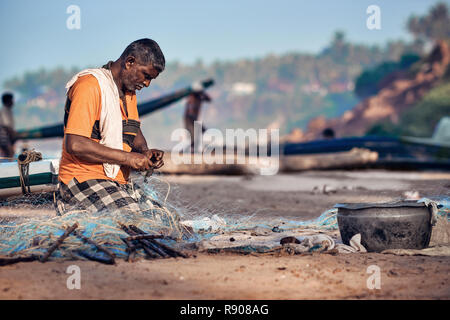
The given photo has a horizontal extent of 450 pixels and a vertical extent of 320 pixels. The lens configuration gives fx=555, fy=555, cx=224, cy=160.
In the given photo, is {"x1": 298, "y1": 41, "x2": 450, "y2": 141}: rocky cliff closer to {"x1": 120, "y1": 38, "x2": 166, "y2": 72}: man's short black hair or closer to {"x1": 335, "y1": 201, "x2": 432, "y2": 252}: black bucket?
{"x1": 335, "y1": 201, "x2": 432, "y2": 252}: black bucket

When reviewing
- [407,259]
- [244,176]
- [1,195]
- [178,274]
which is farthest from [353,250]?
[244,176]

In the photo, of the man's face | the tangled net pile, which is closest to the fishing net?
the tangled net pile

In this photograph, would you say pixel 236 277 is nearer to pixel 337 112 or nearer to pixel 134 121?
pixel 134 121

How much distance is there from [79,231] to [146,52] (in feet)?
4.72

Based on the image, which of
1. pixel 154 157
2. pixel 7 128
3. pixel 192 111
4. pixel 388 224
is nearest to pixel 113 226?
pixel 154 157

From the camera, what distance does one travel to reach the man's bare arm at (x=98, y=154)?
4090 millimetres

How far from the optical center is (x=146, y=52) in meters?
4.26

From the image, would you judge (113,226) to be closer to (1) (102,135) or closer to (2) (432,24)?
(1) (102,135)

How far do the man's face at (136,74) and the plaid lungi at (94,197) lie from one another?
0.80 metres

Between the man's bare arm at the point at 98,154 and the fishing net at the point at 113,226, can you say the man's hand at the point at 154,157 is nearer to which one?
the man's bare arm at the point at 98,154

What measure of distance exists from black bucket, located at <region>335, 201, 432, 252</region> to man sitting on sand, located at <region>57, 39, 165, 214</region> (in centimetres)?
159

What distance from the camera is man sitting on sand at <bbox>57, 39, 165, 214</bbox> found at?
163 inches

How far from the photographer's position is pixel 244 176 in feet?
40.7
